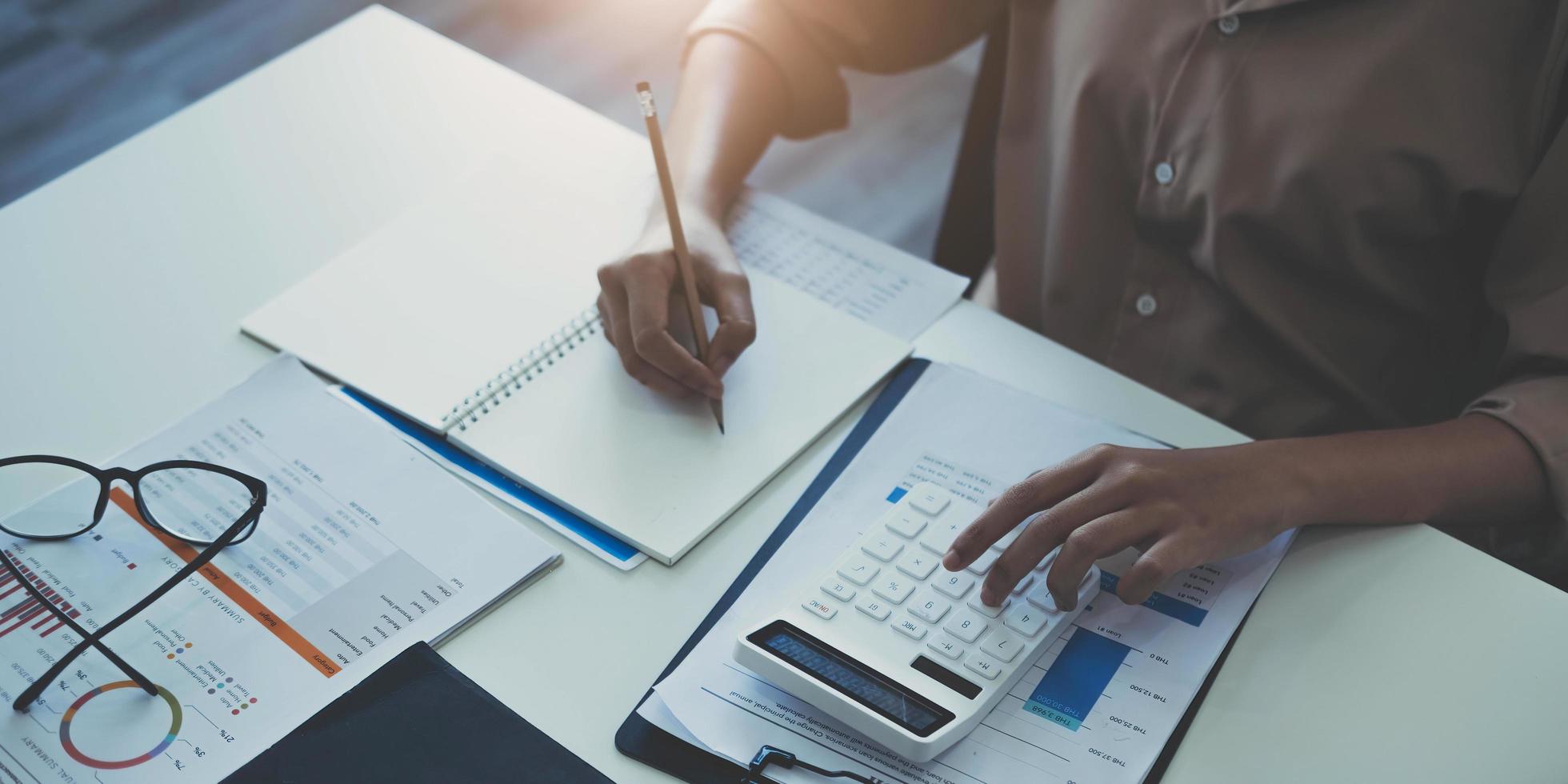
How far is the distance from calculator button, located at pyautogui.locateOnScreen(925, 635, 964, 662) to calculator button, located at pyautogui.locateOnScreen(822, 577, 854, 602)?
2.2 inches

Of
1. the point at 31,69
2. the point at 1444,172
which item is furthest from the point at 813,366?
the point at 31,69

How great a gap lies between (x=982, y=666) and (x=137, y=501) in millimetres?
537

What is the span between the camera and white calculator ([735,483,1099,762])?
67cm

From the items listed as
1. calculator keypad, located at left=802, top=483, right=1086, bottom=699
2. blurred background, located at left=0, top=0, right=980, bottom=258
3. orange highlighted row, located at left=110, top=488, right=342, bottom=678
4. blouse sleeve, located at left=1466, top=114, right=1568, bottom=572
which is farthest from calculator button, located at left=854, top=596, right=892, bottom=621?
blurred background, located at left=0, top=0, right=980, bottom=258

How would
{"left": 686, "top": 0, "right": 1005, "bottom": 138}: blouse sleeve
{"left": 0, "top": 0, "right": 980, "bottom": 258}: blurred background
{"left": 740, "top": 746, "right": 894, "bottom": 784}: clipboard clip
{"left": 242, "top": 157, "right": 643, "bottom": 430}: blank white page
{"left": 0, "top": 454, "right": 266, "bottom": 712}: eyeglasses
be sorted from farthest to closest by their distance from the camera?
{"left": 0, "top": 0, "right": 980, "bottom": 258}: blurred background
{"left": 686, "top": 0, "right": 1005, "bottom": 138}: blouse sleeve
{"left": 242, "top": 157, "right": 643, "bottom": 430}: blank white page
{"left": 0, "top": 454, "right": 266, "bottom": 712}: eyeglasses
{"left": 740, "top": 746, "right": 894, "bottom": 784}: clipboard clip

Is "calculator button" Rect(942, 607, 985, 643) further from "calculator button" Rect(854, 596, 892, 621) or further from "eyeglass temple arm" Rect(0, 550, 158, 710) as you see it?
"eyeglass temple arm" Rect(0, 550, 158, 710)

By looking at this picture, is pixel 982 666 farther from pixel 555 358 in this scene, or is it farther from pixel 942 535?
pixel 555 358

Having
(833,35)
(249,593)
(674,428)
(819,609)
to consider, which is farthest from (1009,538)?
(833,35)

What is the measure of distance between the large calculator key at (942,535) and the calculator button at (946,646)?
6 cm

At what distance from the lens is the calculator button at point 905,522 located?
2.48 feet

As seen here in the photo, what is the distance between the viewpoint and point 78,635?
2.35 ft

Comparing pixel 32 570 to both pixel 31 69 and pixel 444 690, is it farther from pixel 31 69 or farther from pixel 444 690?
pixel 31 69

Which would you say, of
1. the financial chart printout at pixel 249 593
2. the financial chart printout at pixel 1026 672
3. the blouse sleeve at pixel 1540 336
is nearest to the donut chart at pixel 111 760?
the financial chart printout at pixel 249 593

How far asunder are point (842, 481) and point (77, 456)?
515 mm
